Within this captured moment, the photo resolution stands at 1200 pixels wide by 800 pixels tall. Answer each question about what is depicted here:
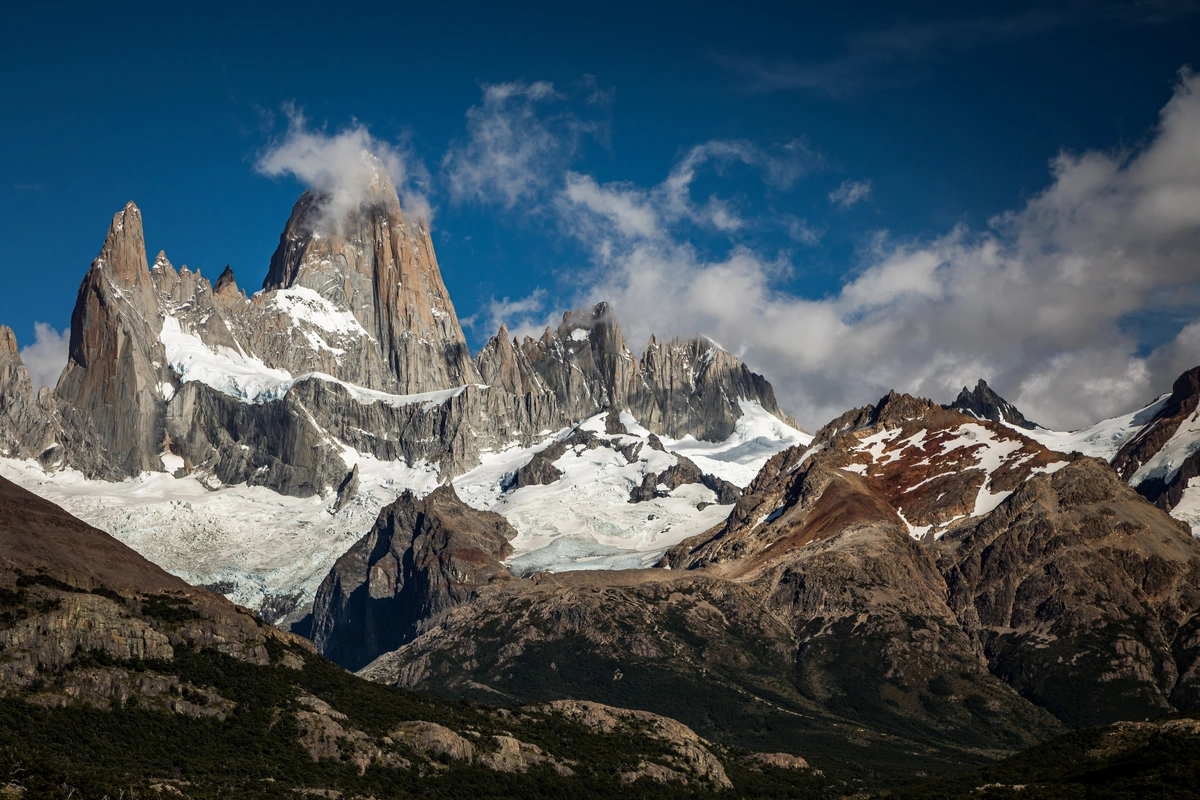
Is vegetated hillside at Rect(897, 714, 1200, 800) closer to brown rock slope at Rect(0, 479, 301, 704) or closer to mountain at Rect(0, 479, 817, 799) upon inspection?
mountain at Rect(0, 479, 817, 799)

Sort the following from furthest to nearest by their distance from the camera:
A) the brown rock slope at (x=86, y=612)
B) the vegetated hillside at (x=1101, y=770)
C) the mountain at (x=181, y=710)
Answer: the brown rock slope at (x=86, y=612), the mountain at (x=181, y=710), the vegetated hillside at (x=1101, y=770)

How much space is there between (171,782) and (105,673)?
21.6 meters

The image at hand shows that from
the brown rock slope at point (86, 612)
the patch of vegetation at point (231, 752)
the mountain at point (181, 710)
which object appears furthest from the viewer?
the brown rock slope at point (86, 612)

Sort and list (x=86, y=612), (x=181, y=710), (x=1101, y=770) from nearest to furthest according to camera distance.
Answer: (x=1101, y=770), (x=181, y=710), (x=86, y=612)

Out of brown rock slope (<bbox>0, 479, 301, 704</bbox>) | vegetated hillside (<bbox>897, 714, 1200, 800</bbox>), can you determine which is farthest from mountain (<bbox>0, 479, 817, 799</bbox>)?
vegetated hillside (<bbox>897, 714, 1200, 800</bbox>)

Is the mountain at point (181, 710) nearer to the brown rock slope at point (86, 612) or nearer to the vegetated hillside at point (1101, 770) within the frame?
the brown rock slope at point (86, 612)

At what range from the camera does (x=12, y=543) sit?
18250 centimetres

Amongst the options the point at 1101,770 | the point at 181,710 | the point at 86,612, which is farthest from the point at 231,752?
the point at 1101,770

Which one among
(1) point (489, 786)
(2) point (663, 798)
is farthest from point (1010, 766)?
(1) point (489, 786)

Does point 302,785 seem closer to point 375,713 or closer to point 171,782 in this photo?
point 171,782

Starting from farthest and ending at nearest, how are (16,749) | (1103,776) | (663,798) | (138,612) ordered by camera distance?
(663,798) < (138,612) < (1103,776) < (16,749)

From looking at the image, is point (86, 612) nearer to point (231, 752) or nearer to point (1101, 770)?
point (231, 752)

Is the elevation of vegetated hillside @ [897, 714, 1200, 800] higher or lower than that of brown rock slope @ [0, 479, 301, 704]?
lower

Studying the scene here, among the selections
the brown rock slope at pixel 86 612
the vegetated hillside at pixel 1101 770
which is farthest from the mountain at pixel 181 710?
the vegetated hillside at pixel 1101 770
